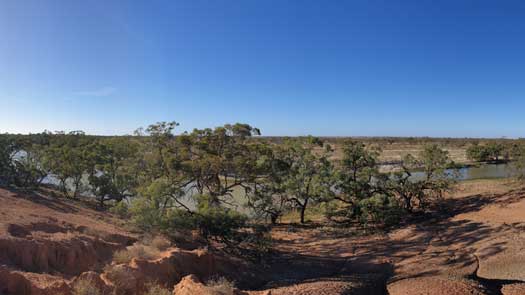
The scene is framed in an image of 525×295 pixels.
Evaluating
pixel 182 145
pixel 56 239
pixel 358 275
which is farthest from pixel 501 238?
pixel 56 239

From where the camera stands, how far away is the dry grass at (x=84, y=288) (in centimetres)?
694

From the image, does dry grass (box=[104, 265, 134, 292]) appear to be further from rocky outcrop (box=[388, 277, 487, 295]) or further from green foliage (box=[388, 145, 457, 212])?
green foliage (box=[388, 145, 457, 212])

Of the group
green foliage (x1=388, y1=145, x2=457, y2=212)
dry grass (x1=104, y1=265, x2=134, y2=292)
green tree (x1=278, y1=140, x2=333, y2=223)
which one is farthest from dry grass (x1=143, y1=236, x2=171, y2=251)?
green foliage (x1=388, y1=145, x2=457, y2=212)

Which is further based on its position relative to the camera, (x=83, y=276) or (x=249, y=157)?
(x=249, y=157)

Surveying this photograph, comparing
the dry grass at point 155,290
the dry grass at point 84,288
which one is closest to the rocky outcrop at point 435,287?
the dry grass at point 155,290

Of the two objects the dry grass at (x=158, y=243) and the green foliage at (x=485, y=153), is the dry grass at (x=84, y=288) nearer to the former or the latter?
the dry grass at (x=158, y=243)

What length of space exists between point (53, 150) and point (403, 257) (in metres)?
27.7

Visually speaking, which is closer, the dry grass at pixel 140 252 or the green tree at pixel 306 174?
the dry grass at pixel 140 252

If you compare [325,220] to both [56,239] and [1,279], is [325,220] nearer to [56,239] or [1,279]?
[56,239]

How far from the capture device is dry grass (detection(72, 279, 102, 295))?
22.8 feet

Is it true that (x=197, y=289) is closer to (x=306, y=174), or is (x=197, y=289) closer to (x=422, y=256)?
(x=422, y=256)

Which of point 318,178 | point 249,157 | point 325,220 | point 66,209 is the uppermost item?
point 249,157

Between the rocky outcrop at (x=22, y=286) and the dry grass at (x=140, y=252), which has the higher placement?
the rocky outcrop at (x=22, y=286)

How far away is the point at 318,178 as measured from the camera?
21203 millimetres
